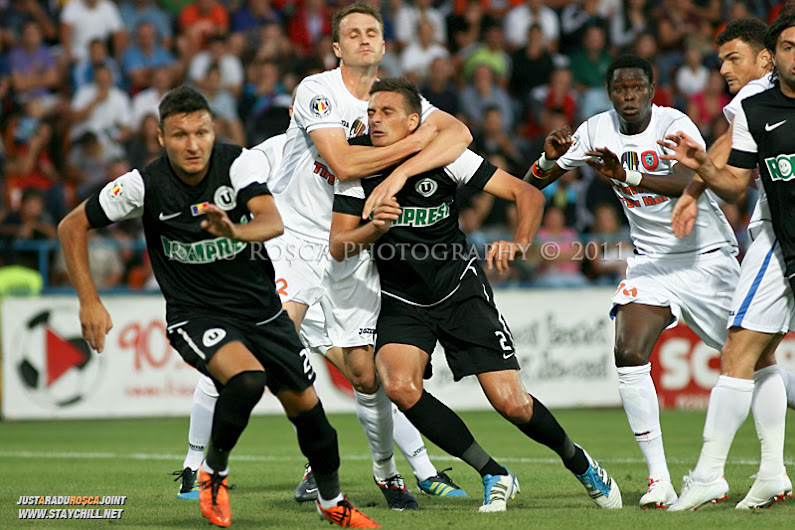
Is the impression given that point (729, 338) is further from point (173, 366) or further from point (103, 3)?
point (103, 3)

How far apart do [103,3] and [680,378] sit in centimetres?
1026

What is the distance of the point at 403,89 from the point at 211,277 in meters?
1.68

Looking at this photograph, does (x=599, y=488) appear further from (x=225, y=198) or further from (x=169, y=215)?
(x=169, y=215)

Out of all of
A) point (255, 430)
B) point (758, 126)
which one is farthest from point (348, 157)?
point (255, 430)

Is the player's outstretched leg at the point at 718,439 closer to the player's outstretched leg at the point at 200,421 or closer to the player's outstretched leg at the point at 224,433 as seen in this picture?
the player's outstretched leg at the point at 224,433

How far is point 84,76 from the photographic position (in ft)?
51.9

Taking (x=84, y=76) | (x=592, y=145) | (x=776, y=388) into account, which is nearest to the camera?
(x=776, y=388)

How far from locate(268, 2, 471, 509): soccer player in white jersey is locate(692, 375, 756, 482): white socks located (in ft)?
5.70

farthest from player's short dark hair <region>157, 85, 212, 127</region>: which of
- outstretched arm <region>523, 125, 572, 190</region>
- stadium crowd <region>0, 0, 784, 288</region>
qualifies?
stadium crowd <region>0, 0, 784, 288</region>

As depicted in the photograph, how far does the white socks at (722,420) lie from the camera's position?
605cm

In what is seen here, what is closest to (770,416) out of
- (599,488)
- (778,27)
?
(599,488)

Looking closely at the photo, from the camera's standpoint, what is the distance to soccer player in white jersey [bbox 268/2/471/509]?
652 centimetres

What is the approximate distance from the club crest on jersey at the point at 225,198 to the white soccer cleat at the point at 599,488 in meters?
2.56

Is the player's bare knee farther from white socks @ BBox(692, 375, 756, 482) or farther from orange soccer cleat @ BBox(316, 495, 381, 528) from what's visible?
white socks @ BBox(692, 375, 756, 482)
